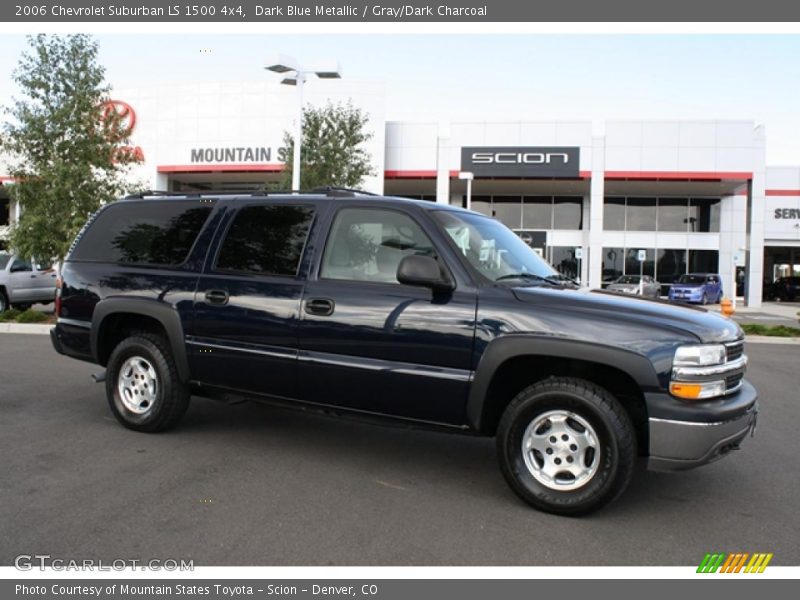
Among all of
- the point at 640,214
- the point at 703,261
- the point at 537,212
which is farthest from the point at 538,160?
the point at 703,261

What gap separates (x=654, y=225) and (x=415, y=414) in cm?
3300

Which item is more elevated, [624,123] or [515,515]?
[624,123]

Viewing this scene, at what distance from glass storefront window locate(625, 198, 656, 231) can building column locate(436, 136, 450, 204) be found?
10.5 meters

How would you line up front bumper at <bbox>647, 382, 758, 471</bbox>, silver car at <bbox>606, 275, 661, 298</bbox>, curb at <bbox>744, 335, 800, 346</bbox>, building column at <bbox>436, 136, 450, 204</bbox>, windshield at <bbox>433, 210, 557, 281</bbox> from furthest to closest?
1. building column at <bbox>436, 136, 450, 204</bbox>
2. silver car at <bbox>606, 275, 661, 298</bbox>
3. curb at <bbox>744, 335, 800, 346</bbox>
4. windshield at <bbox>433, 210, 557, 281</bbox>
5. front bumper at <bbox>647, 382, 758, 471</bbox>

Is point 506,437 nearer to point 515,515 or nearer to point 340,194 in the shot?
point 515,515

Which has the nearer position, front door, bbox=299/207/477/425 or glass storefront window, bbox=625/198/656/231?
front door, bbox=299/207/477/425

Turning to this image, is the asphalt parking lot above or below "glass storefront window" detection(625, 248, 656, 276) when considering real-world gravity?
below

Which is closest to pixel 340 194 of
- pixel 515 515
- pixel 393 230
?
pixel 393 230

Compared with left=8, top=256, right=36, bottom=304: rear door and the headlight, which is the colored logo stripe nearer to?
the headlight

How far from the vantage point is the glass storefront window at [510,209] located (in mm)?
34469

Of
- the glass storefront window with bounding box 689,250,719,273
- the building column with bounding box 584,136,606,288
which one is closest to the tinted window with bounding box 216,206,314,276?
the building column with bounding box 584,136,606,288

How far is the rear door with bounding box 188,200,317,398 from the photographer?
15.1 feet

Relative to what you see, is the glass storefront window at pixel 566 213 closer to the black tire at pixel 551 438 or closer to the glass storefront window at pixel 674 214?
the glass storefront window at pixel 674 214

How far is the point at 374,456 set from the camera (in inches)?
195
